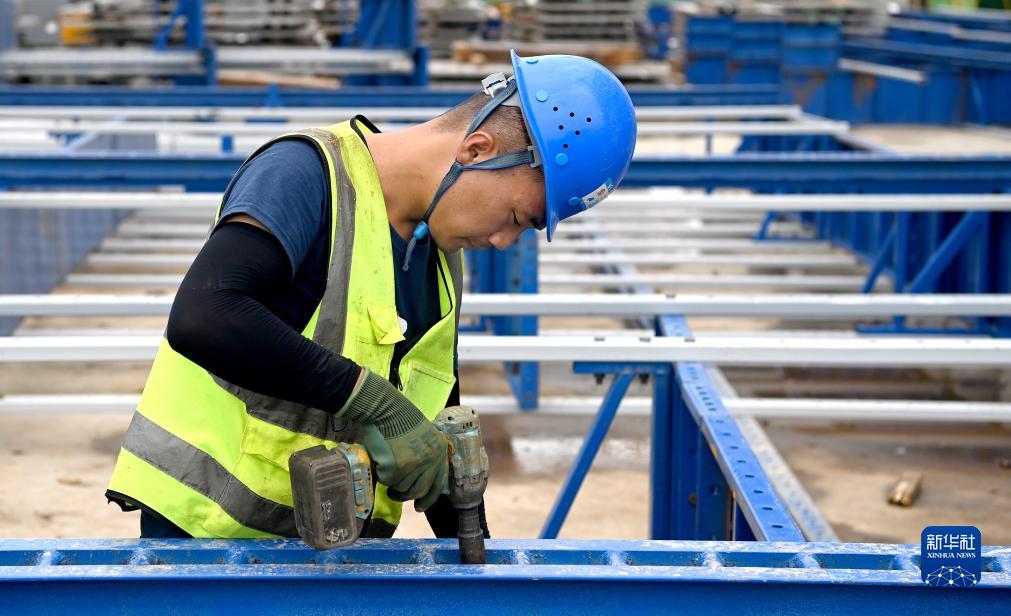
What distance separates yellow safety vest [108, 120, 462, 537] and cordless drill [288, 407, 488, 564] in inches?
5.6

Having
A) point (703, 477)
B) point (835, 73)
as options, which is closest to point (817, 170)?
point (703, 477)

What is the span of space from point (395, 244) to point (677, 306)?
7.60 feet

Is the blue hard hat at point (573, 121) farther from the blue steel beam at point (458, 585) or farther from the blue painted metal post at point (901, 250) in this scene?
the blue painted metal post at point (901, 250)

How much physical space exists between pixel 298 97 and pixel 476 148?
28.6 feet

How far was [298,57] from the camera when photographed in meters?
12.6

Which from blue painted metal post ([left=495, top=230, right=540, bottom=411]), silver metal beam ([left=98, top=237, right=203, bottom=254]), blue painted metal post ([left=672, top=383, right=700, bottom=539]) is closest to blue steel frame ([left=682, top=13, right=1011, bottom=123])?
silver metal beam ([left=98, top=237, right=203, bottom=254])

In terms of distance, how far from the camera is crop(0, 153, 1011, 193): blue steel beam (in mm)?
6156

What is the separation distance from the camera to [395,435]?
1935 mm

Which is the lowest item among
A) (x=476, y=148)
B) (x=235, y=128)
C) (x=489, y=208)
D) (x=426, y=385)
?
(x=235, y=128)

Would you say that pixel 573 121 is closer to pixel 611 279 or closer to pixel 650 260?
pixel 611 279

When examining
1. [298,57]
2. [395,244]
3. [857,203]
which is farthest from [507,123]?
[298,57]

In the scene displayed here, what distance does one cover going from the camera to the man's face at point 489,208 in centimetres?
202

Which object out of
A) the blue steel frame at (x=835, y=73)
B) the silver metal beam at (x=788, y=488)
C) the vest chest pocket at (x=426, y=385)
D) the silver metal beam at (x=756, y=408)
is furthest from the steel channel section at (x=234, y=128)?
the blue steel frame at (x=835, y=73)

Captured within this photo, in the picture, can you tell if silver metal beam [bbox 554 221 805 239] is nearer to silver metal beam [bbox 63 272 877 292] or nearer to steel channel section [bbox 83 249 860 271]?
steel channel section [bbox 83 249 860 271]
